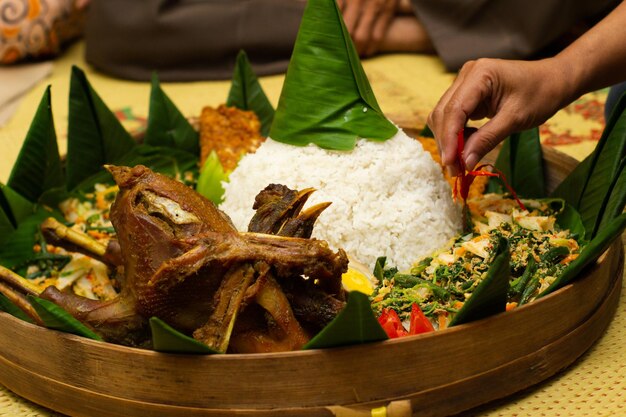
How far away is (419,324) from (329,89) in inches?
33.3

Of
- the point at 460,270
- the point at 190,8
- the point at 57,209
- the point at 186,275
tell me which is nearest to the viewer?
the point at 186,275

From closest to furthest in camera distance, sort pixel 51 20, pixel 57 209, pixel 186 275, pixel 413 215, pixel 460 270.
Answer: pixel 186 275 → pixel 460 270 → pixel 413 215 → pixel 57 209 → pixel 51 20

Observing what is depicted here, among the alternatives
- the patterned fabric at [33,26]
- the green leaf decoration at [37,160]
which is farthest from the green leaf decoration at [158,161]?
the patterned fabric at [33,26]

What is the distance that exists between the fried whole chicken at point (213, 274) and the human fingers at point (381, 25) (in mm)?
2728

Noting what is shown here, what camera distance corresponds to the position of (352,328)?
1605mm

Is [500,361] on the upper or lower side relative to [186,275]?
lower

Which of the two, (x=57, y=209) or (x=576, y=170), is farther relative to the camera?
(x=57, y=209)

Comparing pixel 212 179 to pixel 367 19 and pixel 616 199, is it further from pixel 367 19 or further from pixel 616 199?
pixel 367 19

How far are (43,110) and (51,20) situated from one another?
2.39m

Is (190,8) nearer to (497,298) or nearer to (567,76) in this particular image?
(567,76)

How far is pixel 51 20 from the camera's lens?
185 inches

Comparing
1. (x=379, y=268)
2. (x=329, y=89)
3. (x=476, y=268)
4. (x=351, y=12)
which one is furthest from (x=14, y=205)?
(x=351, y=12)

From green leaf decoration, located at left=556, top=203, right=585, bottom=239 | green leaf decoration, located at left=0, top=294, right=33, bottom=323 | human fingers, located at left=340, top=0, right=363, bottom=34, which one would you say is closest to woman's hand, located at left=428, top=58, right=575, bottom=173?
green leaf decoration, located at left=556, top=203, right=585, bottom=239

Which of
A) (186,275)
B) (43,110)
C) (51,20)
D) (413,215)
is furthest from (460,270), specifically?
(51,20)
